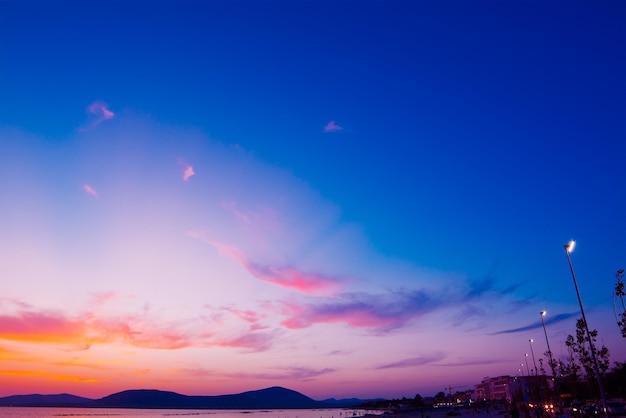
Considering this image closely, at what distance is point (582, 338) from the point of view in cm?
3716

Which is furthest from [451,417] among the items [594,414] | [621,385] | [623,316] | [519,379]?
[519,379]

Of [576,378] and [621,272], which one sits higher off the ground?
[621,272]

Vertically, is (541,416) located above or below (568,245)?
below

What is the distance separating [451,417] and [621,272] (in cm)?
7641

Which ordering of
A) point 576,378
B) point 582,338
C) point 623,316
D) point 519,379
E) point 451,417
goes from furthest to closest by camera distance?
point 519,379 → point 451,417 → point 576,378 → point 582,338 → point 623,316

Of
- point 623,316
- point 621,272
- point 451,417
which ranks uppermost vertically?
point 621,272

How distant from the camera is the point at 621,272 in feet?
82.5

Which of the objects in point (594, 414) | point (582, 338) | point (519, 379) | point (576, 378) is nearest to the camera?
point (582, 338)

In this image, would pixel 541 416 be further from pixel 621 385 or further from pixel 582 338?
pixel 621 385

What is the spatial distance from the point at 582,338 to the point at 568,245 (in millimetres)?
17268

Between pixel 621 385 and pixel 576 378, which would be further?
pixel 621 385

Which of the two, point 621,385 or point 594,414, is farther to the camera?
point 621,385

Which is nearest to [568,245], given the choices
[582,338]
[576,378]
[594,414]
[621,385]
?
[582,338]

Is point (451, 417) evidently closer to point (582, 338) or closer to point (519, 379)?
point (582, 338)
